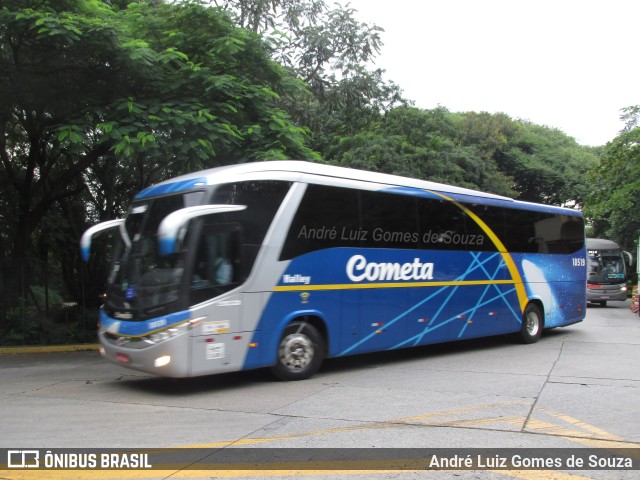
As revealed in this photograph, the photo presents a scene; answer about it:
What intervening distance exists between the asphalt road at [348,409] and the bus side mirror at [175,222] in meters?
2.08

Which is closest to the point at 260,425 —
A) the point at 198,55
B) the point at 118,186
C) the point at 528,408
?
the point at 528,408

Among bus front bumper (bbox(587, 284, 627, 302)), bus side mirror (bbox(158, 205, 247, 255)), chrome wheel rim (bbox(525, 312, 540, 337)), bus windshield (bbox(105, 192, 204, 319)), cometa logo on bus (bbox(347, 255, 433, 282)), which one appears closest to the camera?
bus side mirror (bbox(158, 205, 247, 255))

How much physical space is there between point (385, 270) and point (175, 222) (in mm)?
4369

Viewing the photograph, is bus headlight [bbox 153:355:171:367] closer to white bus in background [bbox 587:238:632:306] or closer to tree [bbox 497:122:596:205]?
white bus in background [bbox 587:238:632:306]

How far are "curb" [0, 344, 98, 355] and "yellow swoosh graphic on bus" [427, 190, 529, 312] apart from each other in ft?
31.3

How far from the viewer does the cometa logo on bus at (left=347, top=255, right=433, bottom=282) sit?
31.9 ft

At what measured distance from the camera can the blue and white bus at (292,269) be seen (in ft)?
25.6

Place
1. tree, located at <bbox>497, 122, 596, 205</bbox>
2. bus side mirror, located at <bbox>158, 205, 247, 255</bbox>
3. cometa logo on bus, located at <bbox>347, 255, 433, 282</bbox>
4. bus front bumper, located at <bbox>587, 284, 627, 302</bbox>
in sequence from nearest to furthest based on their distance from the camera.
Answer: bus side mirror, located at <bbox>158, 205, 247, 255</bbox> → cometa logo on bus, located at <bbox>347, 255, 433, 282</bbox> → bus front bumper, located at <bbox>587, 284, 627, 302</bbox> → tree, located at <bbox>497, 122, 596, 205</bbox>

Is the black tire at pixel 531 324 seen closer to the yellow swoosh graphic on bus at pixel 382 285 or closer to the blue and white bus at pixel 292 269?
the yellow swoosh graphic on bus at pixel 382 285

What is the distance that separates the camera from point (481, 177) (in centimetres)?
3016

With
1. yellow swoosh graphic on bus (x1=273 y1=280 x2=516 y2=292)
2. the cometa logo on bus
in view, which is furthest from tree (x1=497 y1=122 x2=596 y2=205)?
the cometa logo on bus

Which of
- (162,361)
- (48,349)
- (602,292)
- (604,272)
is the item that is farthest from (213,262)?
(602,292)

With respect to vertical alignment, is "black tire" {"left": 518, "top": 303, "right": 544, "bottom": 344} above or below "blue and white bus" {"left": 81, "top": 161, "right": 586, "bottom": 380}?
below

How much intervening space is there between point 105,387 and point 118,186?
510 inches
